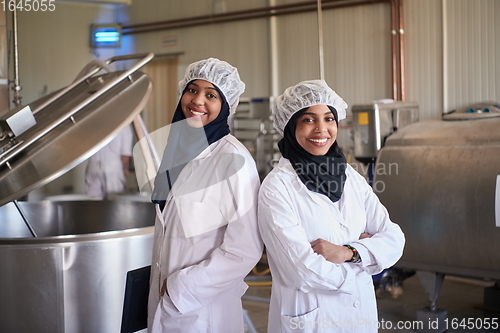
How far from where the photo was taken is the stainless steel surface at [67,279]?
1.85 meters

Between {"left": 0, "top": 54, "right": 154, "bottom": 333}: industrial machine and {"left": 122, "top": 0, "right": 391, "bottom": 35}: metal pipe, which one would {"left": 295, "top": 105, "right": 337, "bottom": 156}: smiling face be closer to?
{"left": 0, "top": 54, "right": 154, "bottom": 333}: industrial machine

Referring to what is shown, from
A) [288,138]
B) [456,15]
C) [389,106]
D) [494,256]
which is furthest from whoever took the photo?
[456,15]

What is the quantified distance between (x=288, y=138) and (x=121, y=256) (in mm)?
757

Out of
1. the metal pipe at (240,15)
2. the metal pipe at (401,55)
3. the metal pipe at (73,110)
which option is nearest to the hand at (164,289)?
the metal pipe at (73,110)

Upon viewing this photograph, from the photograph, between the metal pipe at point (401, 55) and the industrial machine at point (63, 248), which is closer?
the industrial machine at point (63, 248)

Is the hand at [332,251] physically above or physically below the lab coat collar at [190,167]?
below

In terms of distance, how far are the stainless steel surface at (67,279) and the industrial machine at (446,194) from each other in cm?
173

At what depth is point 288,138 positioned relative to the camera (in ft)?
5.24

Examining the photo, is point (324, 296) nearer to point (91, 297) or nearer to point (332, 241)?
point (332, 241)

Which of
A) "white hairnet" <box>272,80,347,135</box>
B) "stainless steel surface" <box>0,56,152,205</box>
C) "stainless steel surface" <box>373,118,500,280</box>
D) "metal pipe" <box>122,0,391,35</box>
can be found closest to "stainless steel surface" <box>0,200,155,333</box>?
"stainless steel surface" <box>0,56,152,205</box>

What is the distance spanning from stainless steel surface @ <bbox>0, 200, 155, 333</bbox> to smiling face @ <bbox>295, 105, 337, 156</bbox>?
0.74m

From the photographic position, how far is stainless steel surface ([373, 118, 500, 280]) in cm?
292

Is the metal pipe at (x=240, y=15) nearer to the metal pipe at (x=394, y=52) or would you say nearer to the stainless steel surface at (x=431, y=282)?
the metal pipe at (x=394, y=52)

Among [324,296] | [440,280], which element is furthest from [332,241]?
[440,280]
